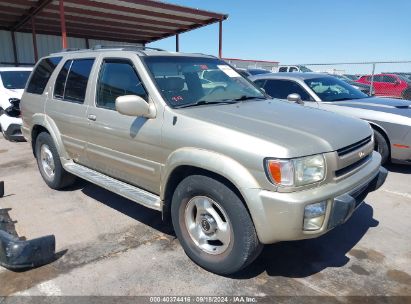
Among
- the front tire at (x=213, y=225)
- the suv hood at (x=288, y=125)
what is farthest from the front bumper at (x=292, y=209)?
the suv hood at (x=288, y=125)

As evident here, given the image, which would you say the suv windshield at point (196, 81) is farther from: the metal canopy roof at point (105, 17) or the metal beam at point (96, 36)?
the metal beam at point (96, 36)

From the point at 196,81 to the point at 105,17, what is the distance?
12913mm

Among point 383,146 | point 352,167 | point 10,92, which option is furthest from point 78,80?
point 10,92

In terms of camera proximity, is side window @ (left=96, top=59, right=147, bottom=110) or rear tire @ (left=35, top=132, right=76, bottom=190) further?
rear tire @ (left=35, top=132, right=76, bottom=190)

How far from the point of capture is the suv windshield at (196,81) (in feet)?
11.4

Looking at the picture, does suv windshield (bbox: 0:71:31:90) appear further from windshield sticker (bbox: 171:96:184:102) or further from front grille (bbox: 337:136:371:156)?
front grille (bbox: 337:136:371:156)

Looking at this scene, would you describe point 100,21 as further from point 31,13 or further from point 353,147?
point 353,147

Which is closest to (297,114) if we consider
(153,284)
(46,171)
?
(153,284)

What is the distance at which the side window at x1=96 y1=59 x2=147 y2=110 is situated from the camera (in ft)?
11.8

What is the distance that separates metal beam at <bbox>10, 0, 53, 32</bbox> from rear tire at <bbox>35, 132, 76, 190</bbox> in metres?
9.06

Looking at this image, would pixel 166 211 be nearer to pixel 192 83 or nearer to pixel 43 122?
pixel 192 83

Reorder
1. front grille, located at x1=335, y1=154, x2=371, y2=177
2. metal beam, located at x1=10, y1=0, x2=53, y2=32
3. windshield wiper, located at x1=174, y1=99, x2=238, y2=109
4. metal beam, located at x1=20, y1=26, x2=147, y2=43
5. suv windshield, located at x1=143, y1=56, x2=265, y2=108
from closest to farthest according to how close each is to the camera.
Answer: front grille, located at x1=335, y1=154, x2=371, y2=177 < windshield wiper, located at x1=174, y1=99, x2=238, y2=109 < suv windshield, located at x1=143, y1=56, x2=265, y2=108 < metal beam, located at x1=10, y1=0, x2=53, y2=32 < metal beam, located at x1=20, y1=26, x2=147, y2=43

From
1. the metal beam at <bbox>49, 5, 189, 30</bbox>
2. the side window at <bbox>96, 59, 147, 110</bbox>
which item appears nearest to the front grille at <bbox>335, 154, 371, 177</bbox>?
the side window at <bbox>96, 59, 147, 110</bbox>

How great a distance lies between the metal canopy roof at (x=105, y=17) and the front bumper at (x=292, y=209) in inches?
437
